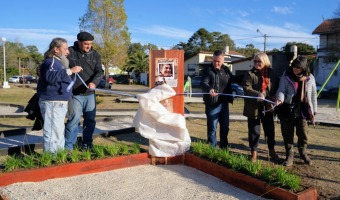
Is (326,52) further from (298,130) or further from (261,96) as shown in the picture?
(261,96)

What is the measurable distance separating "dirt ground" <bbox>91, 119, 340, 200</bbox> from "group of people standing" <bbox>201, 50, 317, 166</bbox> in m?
0.28

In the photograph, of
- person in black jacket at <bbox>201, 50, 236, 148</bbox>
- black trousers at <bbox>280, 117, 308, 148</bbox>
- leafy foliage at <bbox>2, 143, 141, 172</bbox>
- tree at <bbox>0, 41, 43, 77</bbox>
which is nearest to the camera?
leafy foliage at <bbox>2, 143, 141, 172</bbox>

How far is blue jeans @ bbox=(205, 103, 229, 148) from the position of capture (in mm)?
5368

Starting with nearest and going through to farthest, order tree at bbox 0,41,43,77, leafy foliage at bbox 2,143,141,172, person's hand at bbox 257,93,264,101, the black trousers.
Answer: leafy foliage at bbox 2,143,141,172
person's hand at bbox 257,93,264,101
the black trousers
tree at bbox 0,41,43,77

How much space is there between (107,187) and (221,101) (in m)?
2.36

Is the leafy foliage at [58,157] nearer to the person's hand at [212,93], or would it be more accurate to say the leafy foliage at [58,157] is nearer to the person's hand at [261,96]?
the person's hand at [212,93]

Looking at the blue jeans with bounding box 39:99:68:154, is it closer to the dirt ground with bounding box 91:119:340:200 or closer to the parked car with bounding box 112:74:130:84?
the dirt ground with bounding box 91:119:340:200

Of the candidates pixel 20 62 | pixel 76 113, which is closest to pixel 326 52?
pixel 76 113

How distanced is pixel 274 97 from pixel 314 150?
61.6 inches

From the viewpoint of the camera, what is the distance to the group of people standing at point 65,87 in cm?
436

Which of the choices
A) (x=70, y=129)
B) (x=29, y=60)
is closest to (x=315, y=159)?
(x=70, y=129)

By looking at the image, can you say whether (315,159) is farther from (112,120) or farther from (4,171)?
(112,120)

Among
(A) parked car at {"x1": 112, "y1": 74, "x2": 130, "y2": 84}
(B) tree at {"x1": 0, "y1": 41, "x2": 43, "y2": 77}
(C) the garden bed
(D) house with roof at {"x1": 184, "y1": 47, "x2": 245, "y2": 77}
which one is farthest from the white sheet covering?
(B) tree at {"x1": 0, "y1": 41, "x2": 43, "y2": 77}

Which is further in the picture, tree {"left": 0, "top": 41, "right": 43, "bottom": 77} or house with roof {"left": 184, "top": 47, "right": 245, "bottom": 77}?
tree {"left": 0, "top": 41, "right": 43, "bottom": 77}
